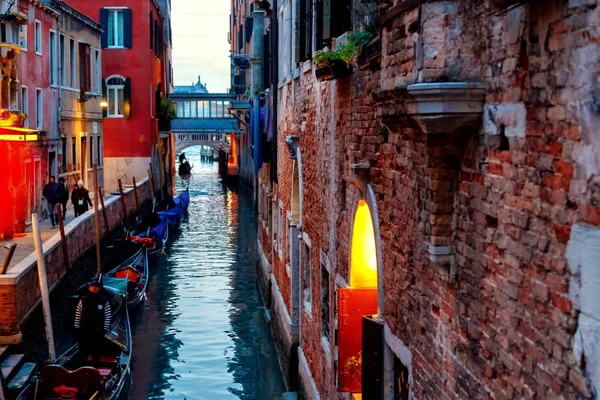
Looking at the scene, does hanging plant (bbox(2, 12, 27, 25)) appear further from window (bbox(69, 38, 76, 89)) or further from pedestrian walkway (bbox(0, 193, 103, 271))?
window (bbox(69, 38, 76, 89))

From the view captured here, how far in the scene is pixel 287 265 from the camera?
459 inches

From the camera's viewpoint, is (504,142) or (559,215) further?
(504,142)

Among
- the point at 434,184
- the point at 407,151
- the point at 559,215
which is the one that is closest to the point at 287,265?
the point at 407,151

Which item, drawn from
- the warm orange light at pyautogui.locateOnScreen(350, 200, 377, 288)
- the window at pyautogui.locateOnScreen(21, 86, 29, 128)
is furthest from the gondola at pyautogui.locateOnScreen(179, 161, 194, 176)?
the warm orange light at pyautogui.locateOnScreen(350, 200, 377, 288)

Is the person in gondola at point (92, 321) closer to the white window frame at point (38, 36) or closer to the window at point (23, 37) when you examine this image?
the window at point (23, 37)

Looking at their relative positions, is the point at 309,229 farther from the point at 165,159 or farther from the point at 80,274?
the point at 165,159

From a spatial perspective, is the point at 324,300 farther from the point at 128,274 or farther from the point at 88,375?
the point at 128,274

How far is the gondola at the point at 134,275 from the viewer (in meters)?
14.1

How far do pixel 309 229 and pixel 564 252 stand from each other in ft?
21.2

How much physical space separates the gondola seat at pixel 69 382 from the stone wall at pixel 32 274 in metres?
1.45

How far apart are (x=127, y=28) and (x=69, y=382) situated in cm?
2060

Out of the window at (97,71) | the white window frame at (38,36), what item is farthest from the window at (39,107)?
the window at (97,71)

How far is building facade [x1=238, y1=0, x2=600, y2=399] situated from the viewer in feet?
8.12

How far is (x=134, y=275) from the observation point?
15422mm
